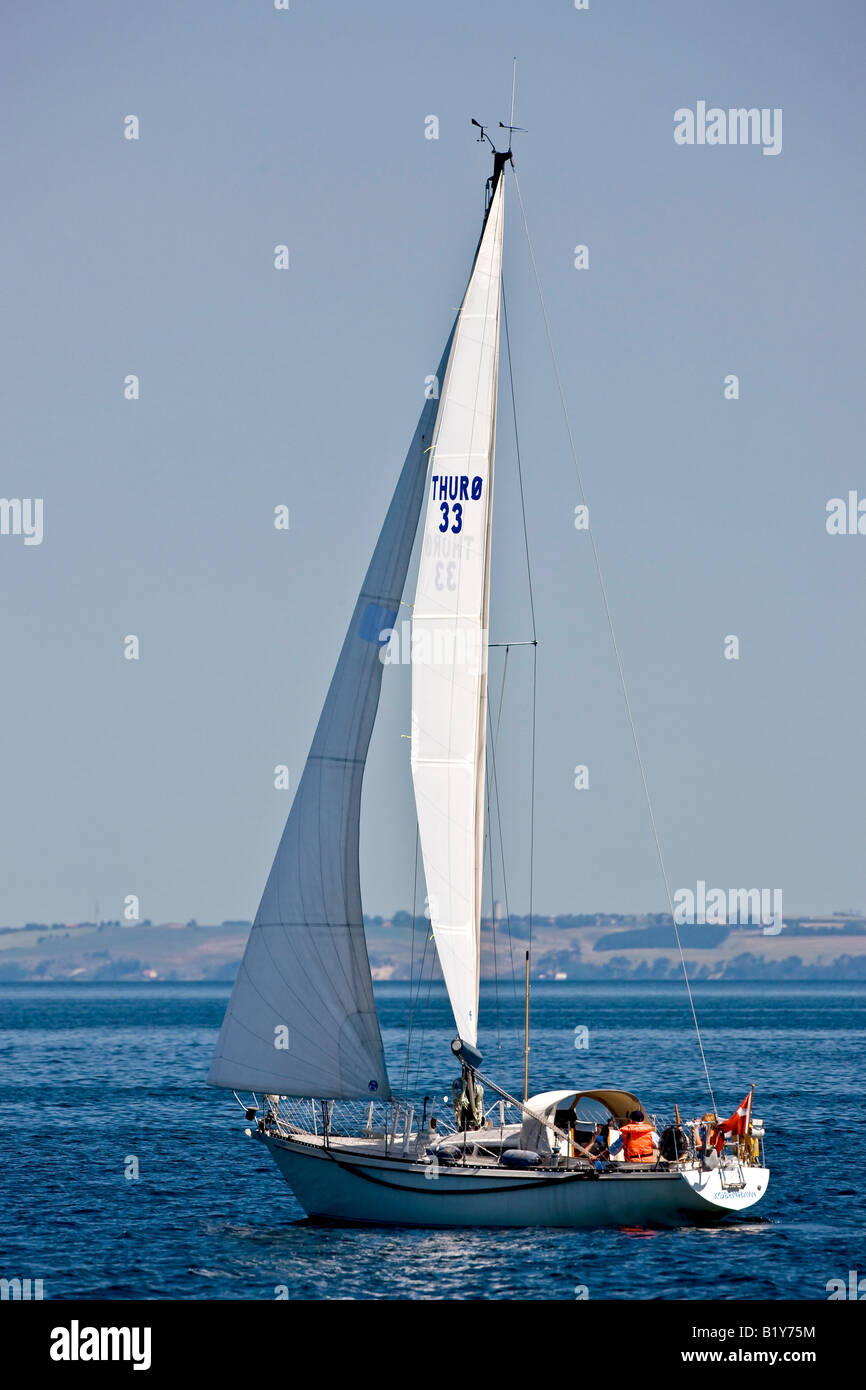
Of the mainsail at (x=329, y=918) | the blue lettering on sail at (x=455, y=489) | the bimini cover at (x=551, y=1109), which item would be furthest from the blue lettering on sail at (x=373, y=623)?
the bimini cover at (x=551, y=1109)

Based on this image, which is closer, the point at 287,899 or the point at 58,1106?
the point at 287,899

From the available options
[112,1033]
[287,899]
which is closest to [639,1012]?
[112,1033]

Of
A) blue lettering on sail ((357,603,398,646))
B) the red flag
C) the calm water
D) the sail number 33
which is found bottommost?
the calm water

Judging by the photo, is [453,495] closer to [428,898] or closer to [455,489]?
[455,489]

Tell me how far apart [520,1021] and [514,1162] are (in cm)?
12738

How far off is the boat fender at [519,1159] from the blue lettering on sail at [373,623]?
31.2ft

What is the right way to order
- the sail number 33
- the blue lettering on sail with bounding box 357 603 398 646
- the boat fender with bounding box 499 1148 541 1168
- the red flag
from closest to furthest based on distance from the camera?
1. the boat fender with bounding box 499 1148 541 1168
2. the red flag
3. the sail number 33
4. the blue lettering on sail with bounding box 357 603 398 646

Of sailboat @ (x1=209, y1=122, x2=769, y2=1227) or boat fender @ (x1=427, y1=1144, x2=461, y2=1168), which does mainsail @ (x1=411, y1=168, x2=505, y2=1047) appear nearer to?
sailboat @ (x1=209, y1=122, x2=769, y2=1227)

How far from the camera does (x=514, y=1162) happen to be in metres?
29.1

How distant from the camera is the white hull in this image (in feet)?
94.8

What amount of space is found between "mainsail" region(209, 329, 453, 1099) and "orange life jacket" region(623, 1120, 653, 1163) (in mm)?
4336

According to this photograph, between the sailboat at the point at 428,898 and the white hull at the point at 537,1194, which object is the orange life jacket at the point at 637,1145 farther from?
the white hull at the point at 537,1194

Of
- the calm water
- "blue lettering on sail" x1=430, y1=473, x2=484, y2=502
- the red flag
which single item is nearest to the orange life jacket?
the calm water
